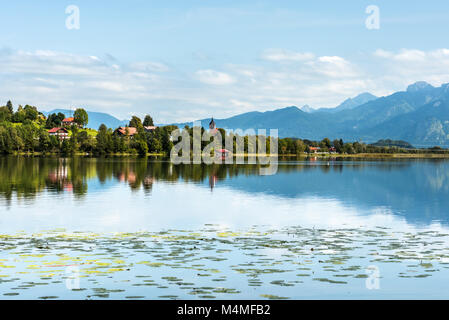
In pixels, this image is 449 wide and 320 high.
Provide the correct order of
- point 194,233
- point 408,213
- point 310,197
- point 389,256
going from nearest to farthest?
point 389,256
point 194,233
point 408,213
point 310,197

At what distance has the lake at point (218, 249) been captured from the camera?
17.2 metres

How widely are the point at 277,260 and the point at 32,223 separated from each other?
17.6m

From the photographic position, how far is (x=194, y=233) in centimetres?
2852

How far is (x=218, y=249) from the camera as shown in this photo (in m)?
23.5

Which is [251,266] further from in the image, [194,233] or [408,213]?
[408,213]

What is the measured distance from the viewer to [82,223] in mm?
31562

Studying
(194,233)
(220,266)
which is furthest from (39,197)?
(220,266)

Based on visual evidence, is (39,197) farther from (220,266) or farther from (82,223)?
(220,266)

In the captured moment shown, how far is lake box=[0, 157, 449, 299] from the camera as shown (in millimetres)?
17172
